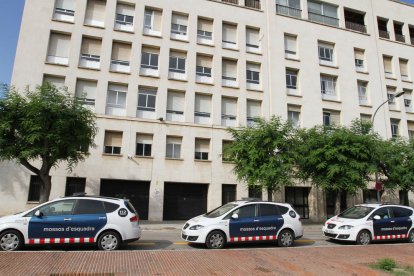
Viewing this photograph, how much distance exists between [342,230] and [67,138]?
12256 mm

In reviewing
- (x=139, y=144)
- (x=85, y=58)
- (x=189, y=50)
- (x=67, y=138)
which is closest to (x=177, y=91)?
(x=189, y=50)

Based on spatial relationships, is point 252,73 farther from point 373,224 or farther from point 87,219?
point 87,219

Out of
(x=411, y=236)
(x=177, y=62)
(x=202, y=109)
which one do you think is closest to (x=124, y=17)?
(x=177, y=62)

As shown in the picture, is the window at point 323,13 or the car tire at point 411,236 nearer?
the car tire at point 411,236

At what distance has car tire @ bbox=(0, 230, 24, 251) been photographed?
346 inches

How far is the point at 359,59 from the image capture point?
98.7ft

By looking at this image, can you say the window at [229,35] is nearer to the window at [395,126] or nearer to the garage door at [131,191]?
the garage door at [131,191]

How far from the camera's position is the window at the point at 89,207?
9.52 m

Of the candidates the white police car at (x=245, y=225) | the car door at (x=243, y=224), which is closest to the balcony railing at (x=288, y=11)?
the white police car at (x=245, y=225)

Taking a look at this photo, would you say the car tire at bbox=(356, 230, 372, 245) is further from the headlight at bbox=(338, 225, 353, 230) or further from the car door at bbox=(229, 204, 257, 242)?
the car door at bbox=(229, 204, 257, 242)

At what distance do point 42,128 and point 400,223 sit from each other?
15493 mm

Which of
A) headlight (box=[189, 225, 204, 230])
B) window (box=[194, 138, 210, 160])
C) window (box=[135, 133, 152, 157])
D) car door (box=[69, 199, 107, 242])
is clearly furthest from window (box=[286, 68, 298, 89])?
car door (box=[69, 199, 107, 242])

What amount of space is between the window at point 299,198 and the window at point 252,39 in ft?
39.0

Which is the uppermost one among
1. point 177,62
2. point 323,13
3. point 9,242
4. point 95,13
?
point 323,13
